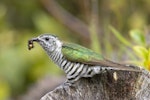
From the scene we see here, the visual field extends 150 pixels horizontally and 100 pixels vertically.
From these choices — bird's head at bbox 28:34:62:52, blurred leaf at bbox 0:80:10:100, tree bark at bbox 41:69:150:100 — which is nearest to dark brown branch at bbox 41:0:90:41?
blurred leaf at bbox 0:80:10:100

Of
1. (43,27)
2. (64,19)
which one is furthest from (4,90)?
(64,19)

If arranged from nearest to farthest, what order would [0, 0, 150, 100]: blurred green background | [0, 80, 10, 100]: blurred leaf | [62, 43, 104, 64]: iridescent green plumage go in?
[62, 43, 104, 64]: iridescent green plumage → [0, 80, 10, 100]: blurred leaf → [0, 0, 150, 100]: blurred green background

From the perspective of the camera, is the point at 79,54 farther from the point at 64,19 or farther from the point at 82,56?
the point at 64,19

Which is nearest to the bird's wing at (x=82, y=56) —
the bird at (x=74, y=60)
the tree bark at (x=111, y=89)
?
the bird at (x=74, y=60)

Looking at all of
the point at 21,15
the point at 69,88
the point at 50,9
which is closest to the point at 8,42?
the point at 50,9

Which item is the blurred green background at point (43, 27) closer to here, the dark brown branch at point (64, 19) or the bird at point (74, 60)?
the dark brown branch at point (64, 19)

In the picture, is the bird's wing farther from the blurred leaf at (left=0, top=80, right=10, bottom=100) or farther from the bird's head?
the blurred leaf at (left=0, top=80, right=10, bottom=100)

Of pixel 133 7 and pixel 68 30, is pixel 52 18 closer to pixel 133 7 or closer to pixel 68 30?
pixel 68 30
